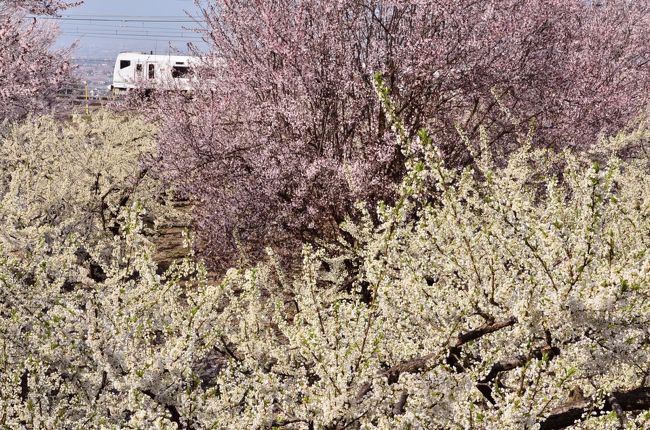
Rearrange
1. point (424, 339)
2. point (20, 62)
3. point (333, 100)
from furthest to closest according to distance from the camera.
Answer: point (20, 62)
point (333, 100)
point (424, 339)

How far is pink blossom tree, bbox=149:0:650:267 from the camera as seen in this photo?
7656 mm

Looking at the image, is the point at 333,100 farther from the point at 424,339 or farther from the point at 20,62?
the point at 20,62

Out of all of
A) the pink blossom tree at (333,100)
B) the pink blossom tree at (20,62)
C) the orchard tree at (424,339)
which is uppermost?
the pink blossom tree at (20,62)

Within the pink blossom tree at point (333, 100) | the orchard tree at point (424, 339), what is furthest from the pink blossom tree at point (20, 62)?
the orchard tree at point (424, 339)

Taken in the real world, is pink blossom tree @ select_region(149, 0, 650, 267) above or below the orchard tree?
above

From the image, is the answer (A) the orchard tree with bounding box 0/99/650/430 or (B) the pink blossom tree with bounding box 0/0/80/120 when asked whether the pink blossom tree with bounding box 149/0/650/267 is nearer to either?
(A) the orchard tree with bounding box 0/99/650/430

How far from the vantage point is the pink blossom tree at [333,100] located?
7.66 meters

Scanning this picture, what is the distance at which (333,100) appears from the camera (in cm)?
791

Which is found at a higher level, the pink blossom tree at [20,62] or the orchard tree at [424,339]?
the pink blossom tree at [20,62]

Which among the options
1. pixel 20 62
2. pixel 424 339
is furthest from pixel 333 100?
pixel 20 62

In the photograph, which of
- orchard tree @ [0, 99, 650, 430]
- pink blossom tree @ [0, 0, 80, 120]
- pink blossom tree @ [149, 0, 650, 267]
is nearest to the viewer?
orchard tree @ [0, 99, 650, 430]

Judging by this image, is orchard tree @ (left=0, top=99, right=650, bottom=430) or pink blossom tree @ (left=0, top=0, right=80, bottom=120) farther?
pink blossom tree @ (left=0, top=0, right=80, bottom=120)

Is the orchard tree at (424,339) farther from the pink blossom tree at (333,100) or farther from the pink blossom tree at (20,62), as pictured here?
the pink blossom tree at (20,62)

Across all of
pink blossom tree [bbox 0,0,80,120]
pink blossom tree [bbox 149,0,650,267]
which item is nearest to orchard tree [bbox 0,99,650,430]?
pink blossom tree [bbox 149,0,650,267]
